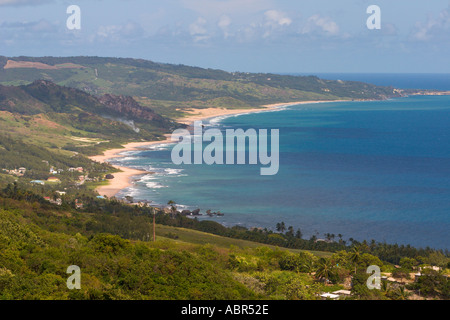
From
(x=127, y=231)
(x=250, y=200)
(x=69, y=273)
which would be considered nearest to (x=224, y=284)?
(x=69, y=273)

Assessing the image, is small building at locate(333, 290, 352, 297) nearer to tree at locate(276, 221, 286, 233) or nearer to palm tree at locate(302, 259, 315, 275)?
palm tree at locate(302, 259, 315, 275)

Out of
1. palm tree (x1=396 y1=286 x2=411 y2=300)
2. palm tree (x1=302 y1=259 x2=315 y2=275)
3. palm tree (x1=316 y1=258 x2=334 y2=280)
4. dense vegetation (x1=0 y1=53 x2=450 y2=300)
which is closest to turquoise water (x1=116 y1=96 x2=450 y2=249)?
dense vegetation (x1=0 y1=53 x2=450 y2=300)

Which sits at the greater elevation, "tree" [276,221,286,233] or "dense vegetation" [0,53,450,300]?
"dense vegetation" [0,53,450,300]

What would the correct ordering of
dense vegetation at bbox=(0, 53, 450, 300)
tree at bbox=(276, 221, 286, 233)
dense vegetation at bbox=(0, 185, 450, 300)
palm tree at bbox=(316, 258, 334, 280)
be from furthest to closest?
tree at bbox=(276, 221, 286, 233) < palm tree at bbox=(316, 258, 334, 280) < dense vegetation at bbox=(0, 53, 450, 300) < dense vegetation at bbox=(0, 185, 450, 300)

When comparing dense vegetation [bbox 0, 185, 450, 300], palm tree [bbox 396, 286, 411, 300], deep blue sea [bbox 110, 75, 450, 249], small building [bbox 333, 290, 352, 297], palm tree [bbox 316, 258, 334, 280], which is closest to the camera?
dense vegetation [bbox 0, 185, 450, 300]

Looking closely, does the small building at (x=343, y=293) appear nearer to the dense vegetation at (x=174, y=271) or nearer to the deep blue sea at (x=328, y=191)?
the dense vegetation at (x=174, y=271)

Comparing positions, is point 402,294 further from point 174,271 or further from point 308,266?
point 174,271

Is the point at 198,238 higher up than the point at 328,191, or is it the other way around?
the point at 328,191

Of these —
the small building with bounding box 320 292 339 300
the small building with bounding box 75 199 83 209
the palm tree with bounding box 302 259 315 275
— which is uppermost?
the small building with bounding box 320 292 339 300

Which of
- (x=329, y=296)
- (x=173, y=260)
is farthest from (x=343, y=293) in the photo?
(x=173, y=260)

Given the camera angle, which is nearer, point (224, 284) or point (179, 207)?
point (224, 284)
